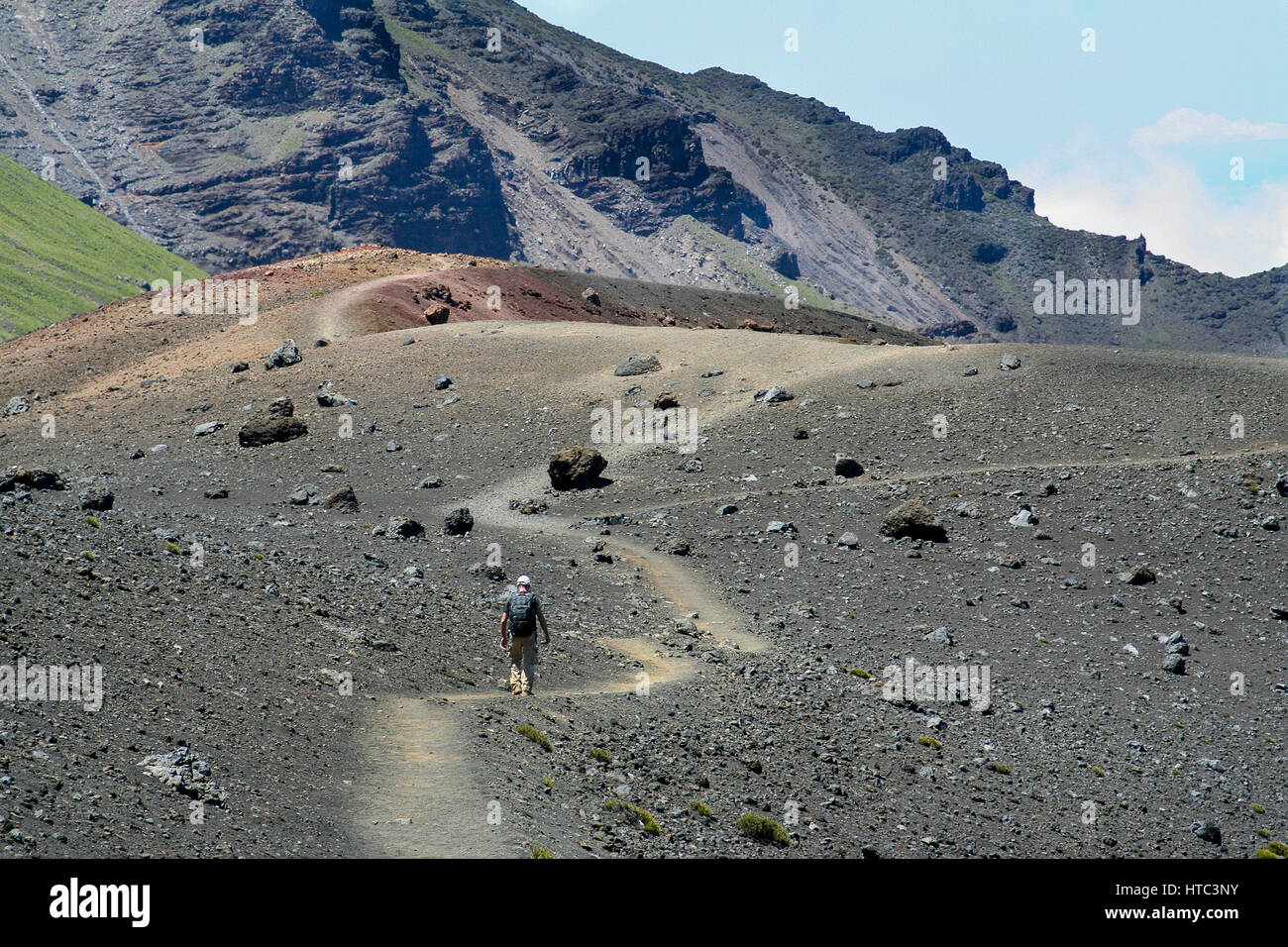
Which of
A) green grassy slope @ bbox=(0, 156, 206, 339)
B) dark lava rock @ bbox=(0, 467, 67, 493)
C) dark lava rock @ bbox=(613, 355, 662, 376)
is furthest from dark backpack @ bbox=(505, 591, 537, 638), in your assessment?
green grassy slope @ bbox=(0, 156, 206, 339)

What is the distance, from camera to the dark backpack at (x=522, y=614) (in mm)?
15617

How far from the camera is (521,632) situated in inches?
618

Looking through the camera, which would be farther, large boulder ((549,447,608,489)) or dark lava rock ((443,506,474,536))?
large boulder ((549,447,608,489))

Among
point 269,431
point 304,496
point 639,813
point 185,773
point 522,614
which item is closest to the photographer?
point 185,773

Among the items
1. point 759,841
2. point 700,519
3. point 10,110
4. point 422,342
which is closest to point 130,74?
point 10,110

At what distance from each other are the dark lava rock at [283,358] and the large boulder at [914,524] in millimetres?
29677

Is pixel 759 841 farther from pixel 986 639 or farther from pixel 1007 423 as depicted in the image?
pixel 1007 423

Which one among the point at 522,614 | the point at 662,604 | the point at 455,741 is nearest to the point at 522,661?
the point at 522,614

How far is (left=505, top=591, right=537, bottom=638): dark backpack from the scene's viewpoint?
1562 cm

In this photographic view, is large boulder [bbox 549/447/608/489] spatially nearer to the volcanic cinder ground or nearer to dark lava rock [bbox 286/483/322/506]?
the volcanic cinder ground

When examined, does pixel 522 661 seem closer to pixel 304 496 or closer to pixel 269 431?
pixel 304 496

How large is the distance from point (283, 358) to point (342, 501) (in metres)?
17.7

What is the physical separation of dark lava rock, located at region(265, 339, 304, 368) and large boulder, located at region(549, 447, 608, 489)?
59.8 ft
